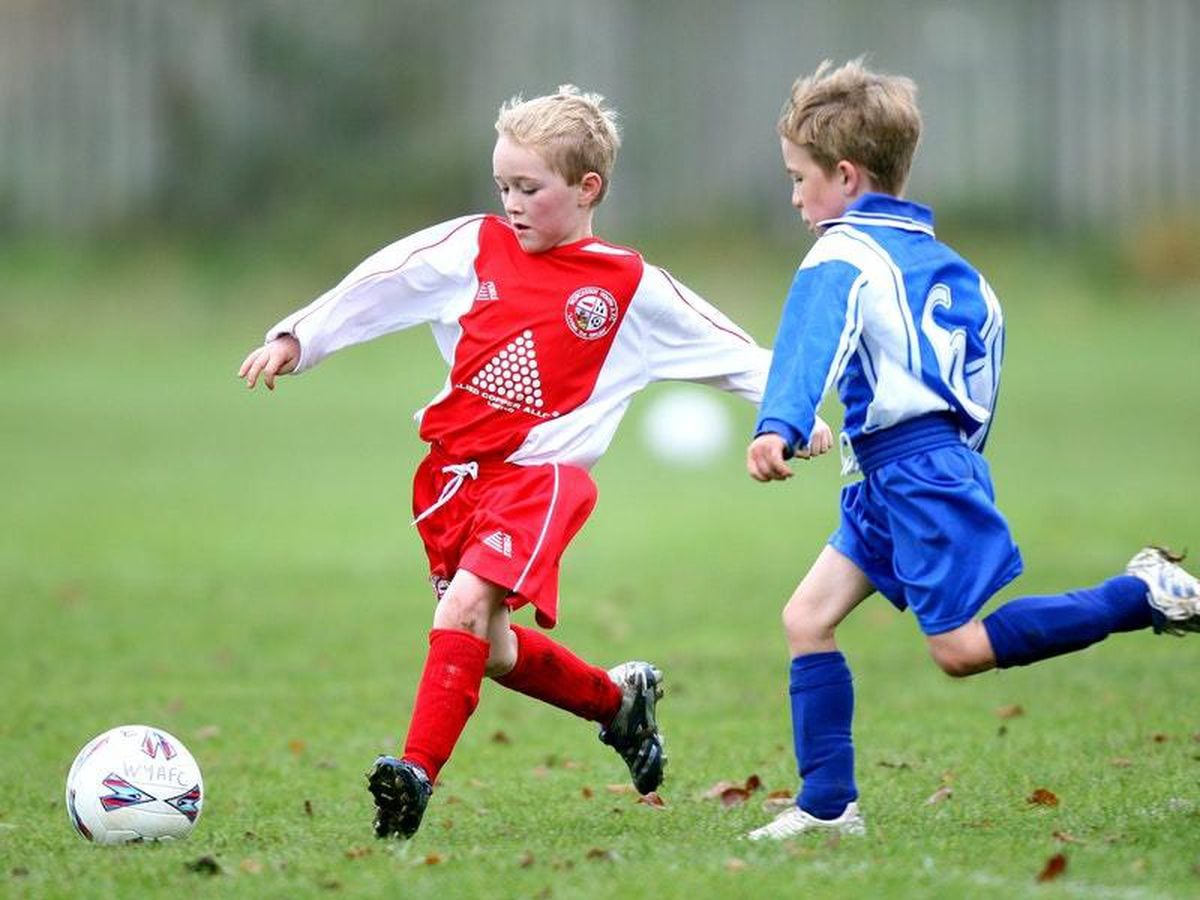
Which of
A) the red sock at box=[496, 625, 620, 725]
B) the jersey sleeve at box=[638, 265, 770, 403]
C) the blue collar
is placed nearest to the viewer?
the blue collar

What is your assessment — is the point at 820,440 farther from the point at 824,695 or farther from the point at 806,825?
the point at 806,825

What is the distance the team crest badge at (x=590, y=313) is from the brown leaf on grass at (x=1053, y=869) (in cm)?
187

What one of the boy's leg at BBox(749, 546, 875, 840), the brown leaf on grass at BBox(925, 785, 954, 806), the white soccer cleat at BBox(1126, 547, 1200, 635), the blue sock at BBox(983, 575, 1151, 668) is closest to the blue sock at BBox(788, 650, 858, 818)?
the boy's leg at BBox(749, 546, 875, 840)

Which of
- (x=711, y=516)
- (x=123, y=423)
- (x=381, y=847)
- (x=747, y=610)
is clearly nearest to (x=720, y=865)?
(x=381, y=847)

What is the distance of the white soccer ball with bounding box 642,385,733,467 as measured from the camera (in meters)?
17.5

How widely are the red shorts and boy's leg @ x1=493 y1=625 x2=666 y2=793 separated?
0.94 ft

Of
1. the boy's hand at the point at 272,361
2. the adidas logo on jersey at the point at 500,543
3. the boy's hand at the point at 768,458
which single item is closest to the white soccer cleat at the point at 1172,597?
the boy's hand at the point at 768,458

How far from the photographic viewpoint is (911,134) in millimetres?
5020

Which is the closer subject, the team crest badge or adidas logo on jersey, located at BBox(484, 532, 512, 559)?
adidas logo on jersey, located at BBox(484, 532, 512, 559)

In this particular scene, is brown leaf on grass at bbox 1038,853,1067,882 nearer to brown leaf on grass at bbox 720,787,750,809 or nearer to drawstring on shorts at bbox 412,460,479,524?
brown leaf on grass at bbox 720,787,750,809

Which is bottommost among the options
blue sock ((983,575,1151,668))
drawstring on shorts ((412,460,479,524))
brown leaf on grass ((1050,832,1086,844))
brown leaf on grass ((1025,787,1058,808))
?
brown leaf on grass ((1025,787,1058,808))

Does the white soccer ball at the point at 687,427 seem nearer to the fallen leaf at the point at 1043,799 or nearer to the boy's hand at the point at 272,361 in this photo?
the fallen leaf at the point at 1043,799

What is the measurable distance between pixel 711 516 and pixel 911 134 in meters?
8.79

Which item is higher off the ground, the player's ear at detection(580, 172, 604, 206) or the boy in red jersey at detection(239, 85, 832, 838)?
the player's ear at detection(580, 172, 604, 206)
